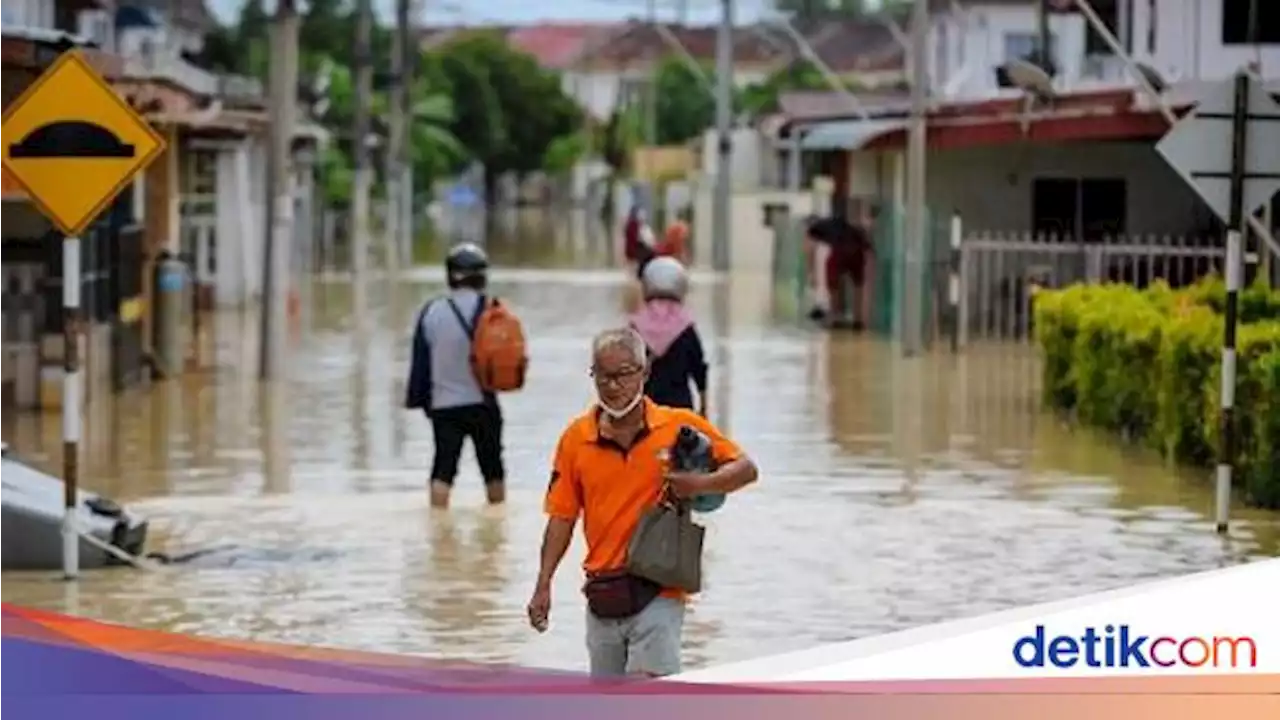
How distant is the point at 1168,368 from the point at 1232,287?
168 inches

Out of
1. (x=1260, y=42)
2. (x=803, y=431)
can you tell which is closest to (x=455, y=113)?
(x=1260, y=42)

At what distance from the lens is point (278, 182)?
1334 inches

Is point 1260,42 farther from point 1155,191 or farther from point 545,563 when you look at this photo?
point 545,563

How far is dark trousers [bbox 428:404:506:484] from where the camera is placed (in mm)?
19172

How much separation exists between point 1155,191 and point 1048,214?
61.1 inches

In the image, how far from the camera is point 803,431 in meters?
27.0

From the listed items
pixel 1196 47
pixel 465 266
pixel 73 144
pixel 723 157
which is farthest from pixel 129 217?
pixel 723 157

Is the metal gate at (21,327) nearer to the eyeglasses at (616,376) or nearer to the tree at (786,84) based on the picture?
the eyeglasses at (616,376)

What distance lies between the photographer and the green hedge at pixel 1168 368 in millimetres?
19781

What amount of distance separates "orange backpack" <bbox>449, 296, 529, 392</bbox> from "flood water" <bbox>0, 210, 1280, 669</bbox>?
33.2 inches

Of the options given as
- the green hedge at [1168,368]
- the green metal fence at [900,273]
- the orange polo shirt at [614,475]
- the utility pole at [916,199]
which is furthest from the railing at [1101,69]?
the orange polo shirt at [614,475]

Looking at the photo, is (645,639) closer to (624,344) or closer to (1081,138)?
(624,344)

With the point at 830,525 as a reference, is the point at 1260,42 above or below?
above

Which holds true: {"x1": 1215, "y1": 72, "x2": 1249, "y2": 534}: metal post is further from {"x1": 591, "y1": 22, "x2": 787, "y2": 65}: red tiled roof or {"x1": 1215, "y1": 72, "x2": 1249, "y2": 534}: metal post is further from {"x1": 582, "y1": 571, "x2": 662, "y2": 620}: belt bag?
{"x1": 591, "y1": 22, "x2": 787, "y2": 65}: red tiled roof
